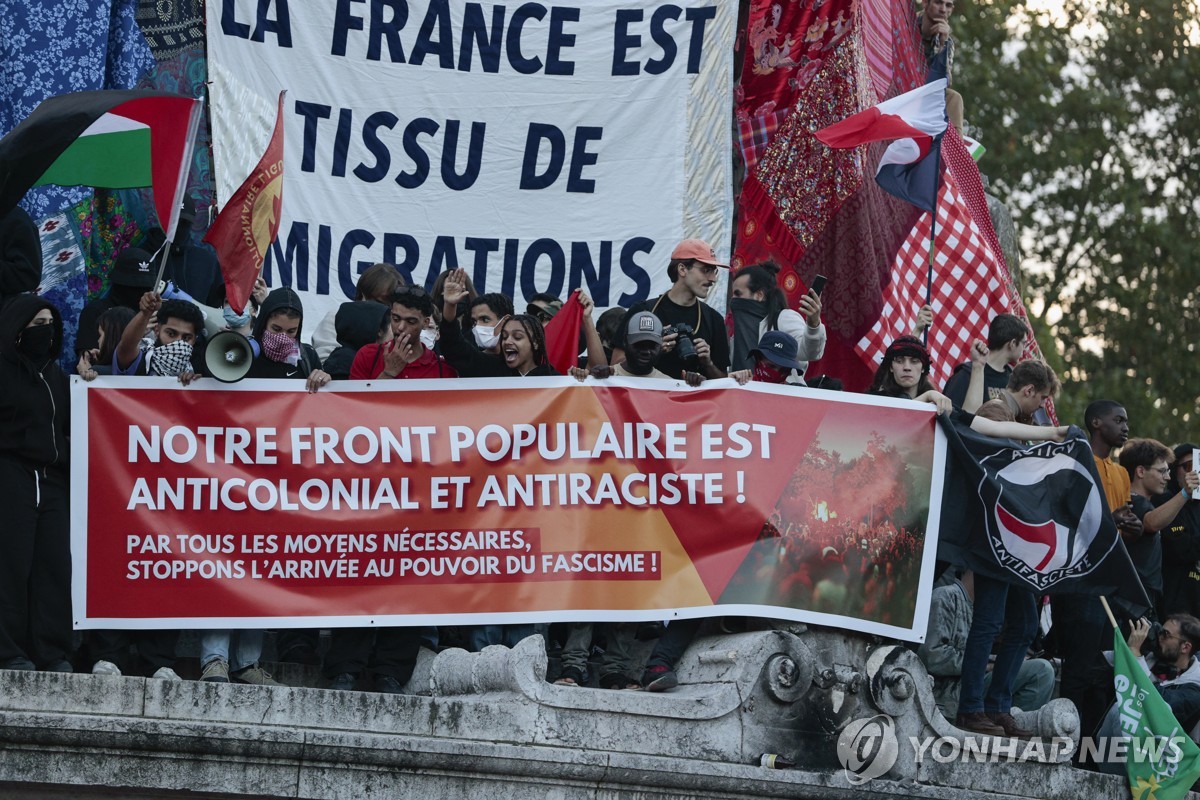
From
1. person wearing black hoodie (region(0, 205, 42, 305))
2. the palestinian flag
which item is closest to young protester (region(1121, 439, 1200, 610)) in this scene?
the palestinian flag

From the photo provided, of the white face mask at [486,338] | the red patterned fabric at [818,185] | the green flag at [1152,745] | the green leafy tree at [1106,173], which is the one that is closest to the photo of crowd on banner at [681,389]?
the white face mask at [486,338]

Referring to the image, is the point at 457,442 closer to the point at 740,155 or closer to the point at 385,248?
the point at 385,248

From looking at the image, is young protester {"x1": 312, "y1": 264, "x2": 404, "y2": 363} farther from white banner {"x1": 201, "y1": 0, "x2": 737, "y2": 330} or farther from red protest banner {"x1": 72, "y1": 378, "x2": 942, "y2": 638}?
red protest banner {"x1": 72, "y1": 378, "x2": 942, "y2": 638}

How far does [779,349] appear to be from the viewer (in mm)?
11805

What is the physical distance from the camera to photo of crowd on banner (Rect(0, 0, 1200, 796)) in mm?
10672

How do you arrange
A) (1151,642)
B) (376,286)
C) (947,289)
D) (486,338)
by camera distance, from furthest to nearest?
1. (947,289)
2. (1151,642)
3. (376,286)
4. (486,338)

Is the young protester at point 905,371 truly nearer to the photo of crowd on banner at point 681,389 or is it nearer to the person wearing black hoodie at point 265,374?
the photo of crowd on banner at point 681,389

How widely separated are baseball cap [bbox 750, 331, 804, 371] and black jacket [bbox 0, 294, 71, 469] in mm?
3797

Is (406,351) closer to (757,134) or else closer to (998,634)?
(998,634)

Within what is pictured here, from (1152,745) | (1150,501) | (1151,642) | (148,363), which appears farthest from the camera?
(1150,501)

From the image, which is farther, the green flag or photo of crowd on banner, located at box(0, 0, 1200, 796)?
the green flag

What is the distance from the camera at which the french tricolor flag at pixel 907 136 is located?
13.8 meters

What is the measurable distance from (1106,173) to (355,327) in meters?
22.3

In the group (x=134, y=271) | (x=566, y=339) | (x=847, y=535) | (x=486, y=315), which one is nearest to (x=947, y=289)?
(x=566, y=339)
